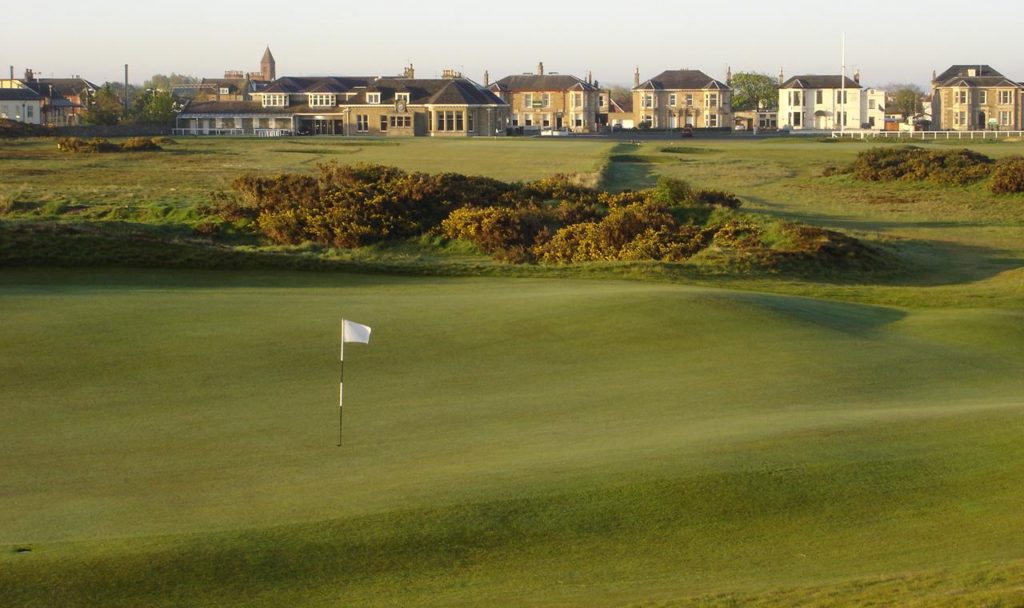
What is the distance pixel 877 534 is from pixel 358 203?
30463 millimetres

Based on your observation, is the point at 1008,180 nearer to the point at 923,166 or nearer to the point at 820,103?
the point at 923,166

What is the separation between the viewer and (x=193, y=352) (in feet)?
52.7

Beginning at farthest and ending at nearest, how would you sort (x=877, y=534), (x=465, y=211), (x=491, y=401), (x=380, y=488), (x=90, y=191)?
(x=90, y=191) → (x=465, y=211) → (x=491, y=401) → (x=380, y=488) → (x=877, y=534)

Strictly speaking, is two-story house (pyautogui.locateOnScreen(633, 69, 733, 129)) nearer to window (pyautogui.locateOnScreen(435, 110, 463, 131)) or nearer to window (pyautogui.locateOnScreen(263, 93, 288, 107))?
window (pyautogui.locateOnScreen(435, 110, 463, 131))

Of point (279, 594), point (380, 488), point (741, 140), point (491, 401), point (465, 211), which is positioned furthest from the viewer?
point (741, 140)

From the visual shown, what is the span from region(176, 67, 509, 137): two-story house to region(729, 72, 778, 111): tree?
168 ft

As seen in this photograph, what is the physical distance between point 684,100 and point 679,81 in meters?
2.17

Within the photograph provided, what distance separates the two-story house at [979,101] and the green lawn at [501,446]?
402 ft

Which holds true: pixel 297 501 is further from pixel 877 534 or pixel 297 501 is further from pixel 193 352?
pixel 193 352

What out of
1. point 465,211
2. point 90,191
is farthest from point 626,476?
point 90,191

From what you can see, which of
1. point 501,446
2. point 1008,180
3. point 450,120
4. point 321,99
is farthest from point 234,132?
point 501,446

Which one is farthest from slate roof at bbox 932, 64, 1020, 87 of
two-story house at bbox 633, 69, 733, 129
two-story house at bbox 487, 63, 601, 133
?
two-story house at bbox 487, 63, 601, 133

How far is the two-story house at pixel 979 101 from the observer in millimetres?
138750

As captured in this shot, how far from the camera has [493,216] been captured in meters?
37.0
